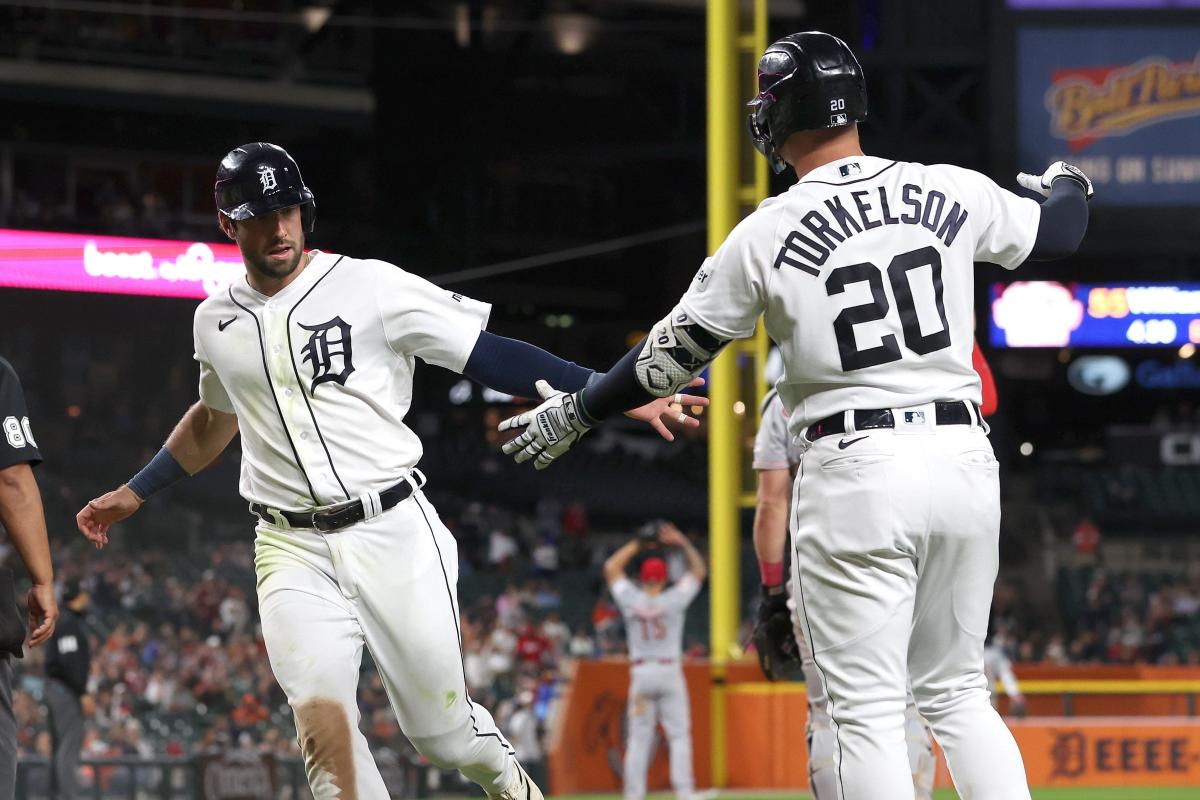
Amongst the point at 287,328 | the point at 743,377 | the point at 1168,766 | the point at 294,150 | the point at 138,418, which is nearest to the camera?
the point at 287,328

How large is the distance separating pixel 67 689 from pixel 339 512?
7.39m

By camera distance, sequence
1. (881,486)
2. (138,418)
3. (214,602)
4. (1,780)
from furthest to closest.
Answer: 1. (138,418)
2. (214,602)
3. (1,780)
4. (881,486)

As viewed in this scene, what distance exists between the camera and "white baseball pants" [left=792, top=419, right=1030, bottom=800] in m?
3.58

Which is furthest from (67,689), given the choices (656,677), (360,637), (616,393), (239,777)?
(616,393)

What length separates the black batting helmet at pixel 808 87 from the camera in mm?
3834

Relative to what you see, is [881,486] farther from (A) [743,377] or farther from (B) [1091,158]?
(B) [1091,158]

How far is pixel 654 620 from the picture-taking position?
1168cm

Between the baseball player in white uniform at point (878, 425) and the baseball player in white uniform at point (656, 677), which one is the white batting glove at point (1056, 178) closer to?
the baseball player in white uniform at point (878, 425)

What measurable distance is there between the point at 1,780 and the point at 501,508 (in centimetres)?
2251

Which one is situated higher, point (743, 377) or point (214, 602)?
point (743, 377)

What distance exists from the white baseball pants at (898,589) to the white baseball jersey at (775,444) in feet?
7.26

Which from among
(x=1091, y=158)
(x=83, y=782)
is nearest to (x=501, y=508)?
(x=1091, y=158)

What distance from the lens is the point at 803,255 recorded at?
12.0 feet

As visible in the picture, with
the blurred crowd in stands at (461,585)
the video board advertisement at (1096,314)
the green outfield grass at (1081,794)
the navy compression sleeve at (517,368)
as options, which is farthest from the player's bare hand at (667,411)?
the video board advertisement at (1096,314)
